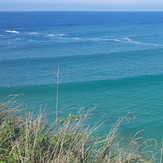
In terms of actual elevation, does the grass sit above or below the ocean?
above

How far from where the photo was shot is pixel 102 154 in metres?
7.08

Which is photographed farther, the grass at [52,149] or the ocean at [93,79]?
the ocean at [93,79]

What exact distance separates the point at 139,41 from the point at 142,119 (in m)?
47.3

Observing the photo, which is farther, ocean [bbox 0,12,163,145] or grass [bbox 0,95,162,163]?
ocean [bbox 0,12,163,145]

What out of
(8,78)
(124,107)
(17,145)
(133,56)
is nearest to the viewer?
(17,145)

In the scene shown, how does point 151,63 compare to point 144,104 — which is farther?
point 151,63

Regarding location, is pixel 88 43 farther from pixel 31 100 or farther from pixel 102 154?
pixel 102 154

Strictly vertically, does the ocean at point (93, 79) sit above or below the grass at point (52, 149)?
below

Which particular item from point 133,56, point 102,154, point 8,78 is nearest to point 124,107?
point 8,78

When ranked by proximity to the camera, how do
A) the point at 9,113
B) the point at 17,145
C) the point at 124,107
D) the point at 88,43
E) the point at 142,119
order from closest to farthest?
the point at 17,145 → the point at 9,113 → the point at 142,119 → the point at 124,107 → the point at 88,43

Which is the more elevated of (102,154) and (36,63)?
(102,154)

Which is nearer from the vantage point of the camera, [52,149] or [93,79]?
[52,149]

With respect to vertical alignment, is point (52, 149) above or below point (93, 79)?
above

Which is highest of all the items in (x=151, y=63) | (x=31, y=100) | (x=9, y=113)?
(x=9, y=113)
